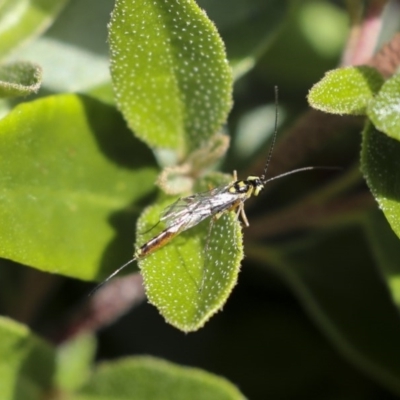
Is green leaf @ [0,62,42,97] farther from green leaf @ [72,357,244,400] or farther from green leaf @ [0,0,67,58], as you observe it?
green leaf @ [72,357,244,400]

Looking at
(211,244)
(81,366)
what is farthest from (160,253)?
(81,366)

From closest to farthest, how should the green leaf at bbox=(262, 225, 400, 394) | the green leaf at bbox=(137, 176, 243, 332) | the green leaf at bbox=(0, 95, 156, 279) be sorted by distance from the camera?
the green leaf at bbox=(137, 176, 243, 332)
the green leaf at bbox=(0, 95, 156, 279)
the green leaf at bbox=(262, 225, 400, 394)

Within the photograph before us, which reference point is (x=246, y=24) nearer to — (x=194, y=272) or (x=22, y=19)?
(x=22, y=19)

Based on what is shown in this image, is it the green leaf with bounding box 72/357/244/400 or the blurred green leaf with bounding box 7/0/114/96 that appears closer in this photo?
the green leaf with bounding box 72/357/244/400

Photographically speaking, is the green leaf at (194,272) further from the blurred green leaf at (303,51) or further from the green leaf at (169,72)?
the blurred green leaf at (303,51)

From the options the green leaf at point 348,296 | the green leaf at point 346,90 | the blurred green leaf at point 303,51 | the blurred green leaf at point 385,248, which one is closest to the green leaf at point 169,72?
the green leaf at point 346,90

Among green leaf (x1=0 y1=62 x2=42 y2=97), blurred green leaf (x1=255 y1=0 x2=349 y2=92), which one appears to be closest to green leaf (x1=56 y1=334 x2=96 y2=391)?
green leaf (x1=0 y1=62 x2=42 y2=97)

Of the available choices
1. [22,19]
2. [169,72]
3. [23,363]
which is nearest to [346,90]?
[169,72]
